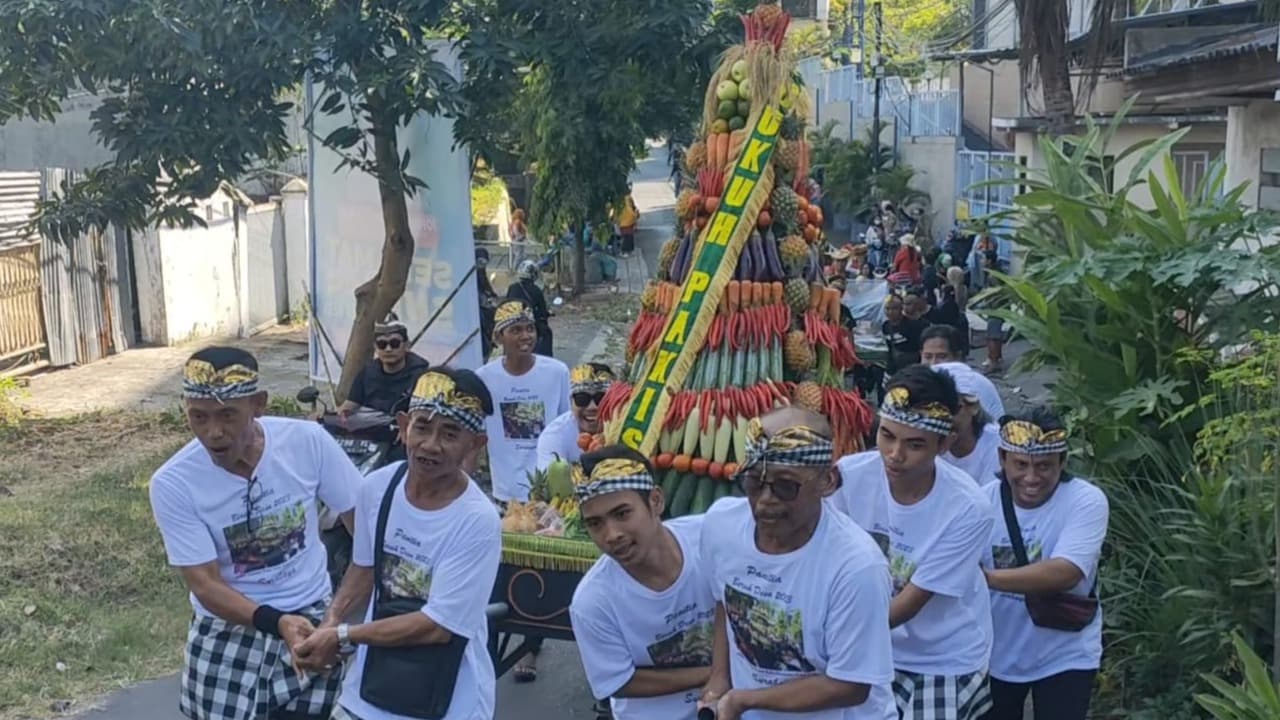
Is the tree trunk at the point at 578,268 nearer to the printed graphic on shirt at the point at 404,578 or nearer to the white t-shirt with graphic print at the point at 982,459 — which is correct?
the white t-shirt with graphic print at the point at 982,459

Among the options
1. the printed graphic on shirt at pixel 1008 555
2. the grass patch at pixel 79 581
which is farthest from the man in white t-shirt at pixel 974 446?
the grass patch at pixel 79 581

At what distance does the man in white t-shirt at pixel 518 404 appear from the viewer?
7207 mm

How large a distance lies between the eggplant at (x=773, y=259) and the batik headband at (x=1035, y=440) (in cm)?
170

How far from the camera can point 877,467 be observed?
4.38 meters

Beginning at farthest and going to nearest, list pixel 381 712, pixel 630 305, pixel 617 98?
pixel 630 305 → pixel 617 98 → pixel 381 712

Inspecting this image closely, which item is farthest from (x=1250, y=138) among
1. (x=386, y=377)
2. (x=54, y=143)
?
(x=54, y=143)

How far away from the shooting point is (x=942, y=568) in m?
4.11

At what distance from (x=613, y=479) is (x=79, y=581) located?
5769 millimetres

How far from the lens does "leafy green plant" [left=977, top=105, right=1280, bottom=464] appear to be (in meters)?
6.41

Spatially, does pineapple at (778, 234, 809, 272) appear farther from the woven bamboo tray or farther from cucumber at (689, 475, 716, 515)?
the woven bamboo tray

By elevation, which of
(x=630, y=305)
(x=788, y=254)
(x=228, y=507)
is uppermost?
(x=788, y=254)

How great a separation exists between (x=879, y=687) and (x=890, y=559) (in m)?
0.86

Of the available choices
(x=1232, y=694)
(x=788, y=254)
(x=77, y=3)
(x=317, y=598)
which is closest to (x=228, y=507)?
(x=317, y=598)

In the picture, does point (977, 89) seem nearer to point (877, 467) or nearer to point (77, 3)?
point (77, 3)
